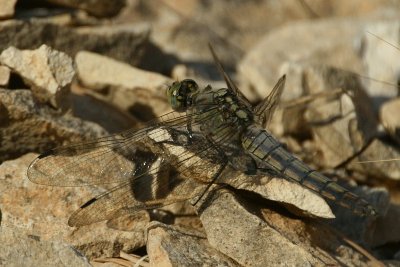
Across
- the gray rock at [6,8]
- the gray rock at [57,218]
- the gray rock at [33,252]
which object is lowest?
the gray rock at [57,218]

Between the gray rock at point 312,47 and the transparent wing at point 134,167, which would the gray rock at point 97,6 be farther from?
the transparent wing at point 134,167

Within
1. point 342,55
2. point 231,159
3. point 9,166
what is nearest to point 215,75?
point 342,55

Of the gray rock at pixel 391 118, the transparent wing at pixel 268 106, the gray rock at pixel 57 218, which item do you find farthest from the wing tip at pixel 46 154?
the gray rock at pixel 391 118

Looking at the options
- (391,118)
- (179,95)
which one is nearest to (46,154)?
(179,95)

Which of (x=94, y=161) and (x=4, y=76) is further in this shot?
(x=4, y=76)

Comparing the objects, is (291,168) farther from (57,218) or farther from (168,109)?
(57,218)

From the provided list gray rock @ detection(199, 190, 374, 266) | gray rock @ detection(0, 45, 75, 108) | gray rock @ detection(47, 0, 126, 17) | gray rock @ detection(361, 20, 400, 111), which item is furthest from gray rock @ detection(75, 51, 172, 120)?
gray rock @ detection(361, 20, 400, 111)
